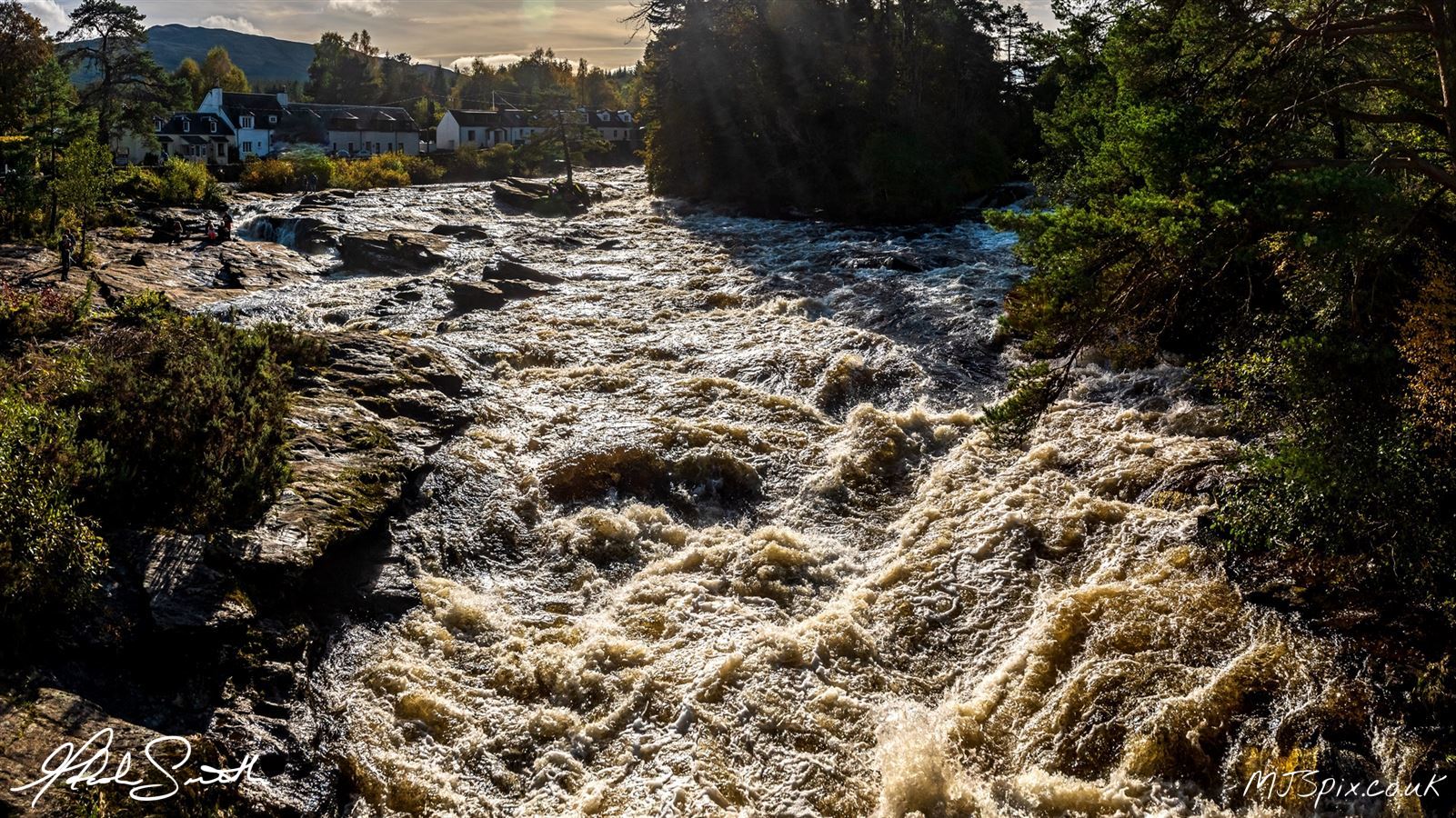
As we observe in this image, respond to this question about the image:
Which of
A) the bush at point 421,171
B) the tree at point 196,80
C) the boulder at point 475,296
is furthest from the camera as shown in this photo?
the tree at point 196,80

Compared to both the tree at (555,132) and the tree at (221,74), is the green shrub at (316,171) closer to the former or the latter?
the tree at (555,132)

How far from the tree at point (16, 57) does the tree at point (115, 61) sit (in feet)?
9.11

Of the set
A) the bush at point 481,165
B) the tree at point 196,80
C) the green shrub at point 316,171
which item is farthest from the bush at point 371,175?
the tree at point 196,80

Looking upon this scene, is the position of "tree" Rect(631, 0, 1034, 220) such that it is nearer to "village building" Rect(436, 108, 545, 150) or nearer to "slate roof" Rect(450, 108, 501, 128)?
"village building" Rect(436, 108, 545, 150)

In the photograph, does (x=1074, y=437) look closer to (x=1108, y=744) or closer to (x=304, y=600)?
(x=1108, y=744)

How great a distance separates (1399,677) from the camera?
8.24 m

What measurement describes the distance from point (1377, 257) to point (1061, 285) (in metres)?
3.37

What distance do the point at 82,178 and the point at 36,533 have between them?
23174 mm

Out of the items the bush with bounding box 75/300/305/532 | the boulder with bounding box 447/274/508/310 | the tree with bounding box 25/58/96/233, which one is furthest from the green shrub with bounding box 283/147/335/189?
the bush with bounding box 75/300/305/532

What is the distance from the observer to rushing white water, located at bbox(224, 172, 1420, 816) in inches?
328

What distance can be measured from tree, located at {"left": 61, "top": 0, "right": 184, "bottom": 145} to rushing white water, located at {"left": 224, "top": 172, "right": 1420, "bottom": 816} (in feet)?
160

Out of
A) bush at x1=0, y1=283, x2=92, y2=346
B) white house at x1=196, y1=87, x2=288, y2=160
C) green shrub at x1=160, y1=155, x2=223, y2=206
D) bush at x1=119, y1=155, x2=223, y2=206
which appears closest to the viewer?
bush at x1=0, y1=283, x2=92, y2=346

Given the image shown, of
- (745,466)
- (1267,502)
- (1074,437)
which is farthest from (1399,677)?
(745,466)

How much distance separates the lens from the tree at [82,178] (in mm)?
25453
